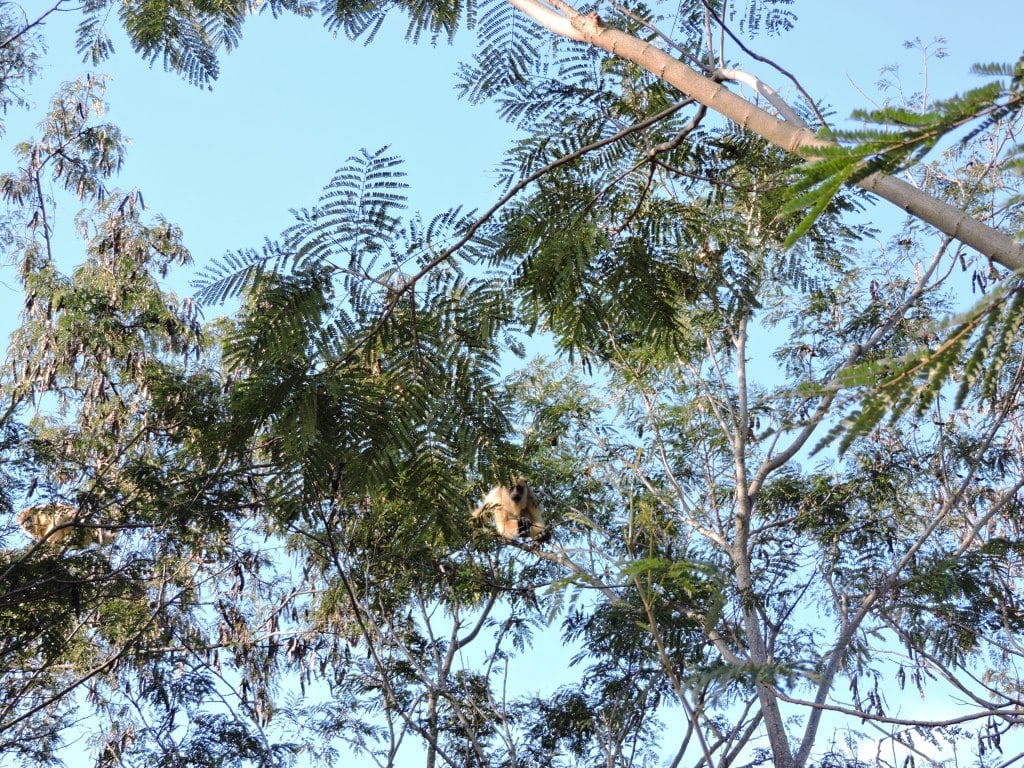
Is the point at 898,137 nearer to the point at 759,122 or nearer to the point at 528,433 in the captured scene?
the point at 759,122

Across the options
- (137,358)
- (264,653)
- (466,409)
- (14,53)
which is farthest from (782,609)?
(14,53)

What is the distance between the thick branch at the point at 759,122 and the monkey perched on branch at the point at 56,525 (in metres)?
5.63

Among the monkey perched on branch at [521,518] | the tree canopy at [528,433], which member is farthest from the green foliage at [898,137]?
the monkey perched on branch at [521,518]

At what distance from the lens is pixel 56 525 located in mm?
7910

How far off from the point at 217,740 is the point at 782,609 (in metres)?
4.98

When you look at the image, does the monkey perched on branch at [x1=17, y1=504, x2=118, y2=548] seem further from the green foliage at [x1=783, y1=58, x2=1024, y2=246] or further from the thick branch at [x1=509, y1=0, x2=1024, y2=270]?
the green foliage at [x1=783, y1=58, x2=1024, y2=246]

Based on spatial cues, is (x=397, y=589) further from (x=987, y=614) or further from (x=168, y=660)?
(x=987, y=614)

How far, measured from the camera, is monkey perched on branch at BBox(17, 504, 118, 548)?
7891 mm

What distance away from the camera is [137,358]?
8.70 m

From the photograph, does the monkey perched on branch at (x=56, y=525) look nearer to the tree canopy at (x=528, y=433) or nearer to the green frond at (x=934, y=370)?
the tree canopy at (x=528, y=433)

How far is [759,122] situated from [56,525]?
263 inches

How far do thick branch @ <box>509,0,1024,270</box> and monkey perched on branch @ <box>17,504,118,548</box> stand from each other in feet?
18.5

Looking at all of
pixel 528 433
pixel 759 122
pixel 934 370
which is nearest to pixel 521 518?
pixel 528 433

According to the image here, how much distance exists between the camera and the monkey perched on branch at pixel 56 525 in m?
7.89
